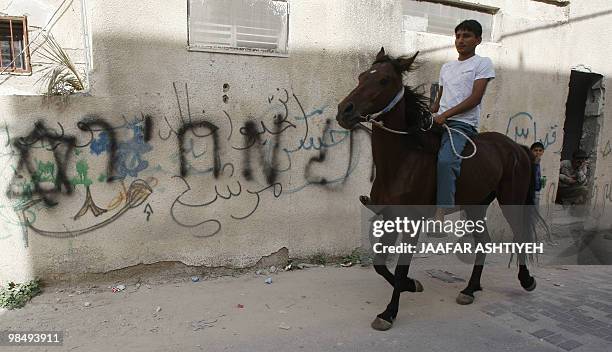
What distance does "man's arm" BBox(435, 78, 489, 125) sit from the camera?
3355 mm

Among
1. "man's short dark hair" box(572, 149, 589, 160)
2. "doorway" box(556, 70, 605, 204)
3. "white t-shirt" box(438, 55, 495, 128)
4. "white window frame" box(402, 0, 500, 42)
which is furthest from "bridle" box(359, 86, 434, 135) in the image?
"man's short dark hair" box(572, 149, 589, 160)

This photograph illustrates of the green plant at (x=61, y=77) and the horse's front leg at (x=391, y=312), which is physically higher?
the green plant at (x=61, y=77)

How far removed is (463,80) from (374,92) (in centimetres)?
112

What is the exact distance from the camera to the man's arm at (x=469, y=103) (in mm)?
3355

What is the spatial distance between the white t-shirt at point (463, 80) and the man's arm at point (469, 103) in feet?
0.21

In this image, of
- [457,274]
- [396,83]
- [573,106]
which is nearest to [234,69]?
[396,83]

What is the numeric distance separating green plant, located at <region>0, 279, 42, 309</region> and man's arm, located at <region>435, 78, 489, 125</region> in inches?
153

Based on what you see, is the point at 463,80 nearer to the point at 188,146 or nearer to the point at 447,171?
the point at 447,171

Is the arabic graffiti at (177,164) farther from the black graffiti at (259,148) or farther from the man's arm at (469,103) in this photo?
the man's arm at (469,103)

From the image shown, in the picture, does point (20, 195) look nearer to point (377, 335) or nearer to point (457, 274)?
point (377, 335)

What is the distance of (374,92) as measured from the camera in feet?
9.41

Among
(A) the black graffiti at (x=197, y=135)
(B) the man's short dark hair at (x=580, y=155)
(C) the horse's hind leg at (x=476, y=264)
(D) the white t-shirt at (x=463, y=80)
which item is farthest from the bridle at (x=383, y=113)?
(B) the man's short dark hair at (x=580, y=155)

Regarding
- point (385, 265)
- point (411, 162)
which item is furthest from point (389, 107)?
point (385, 265)

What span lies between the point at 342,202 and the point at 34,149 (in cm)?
314
